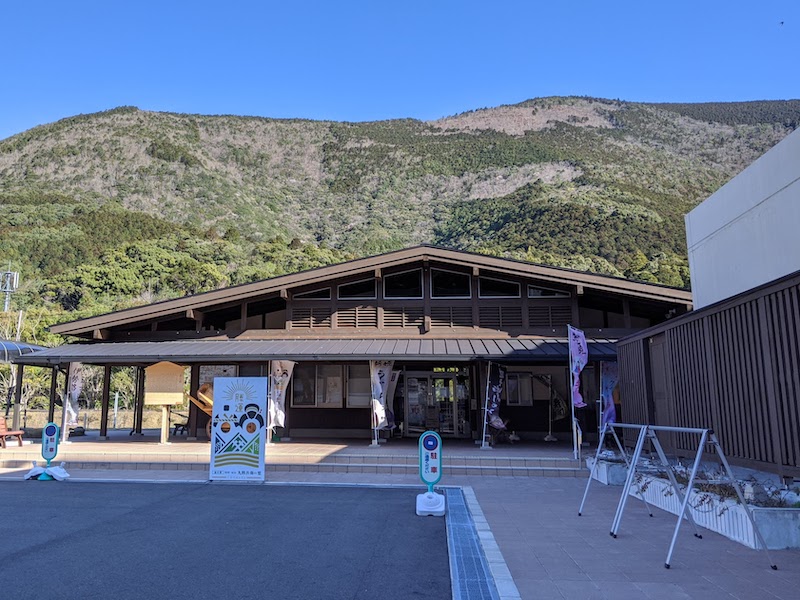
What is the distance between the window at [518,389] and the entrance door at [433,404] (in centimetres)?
124

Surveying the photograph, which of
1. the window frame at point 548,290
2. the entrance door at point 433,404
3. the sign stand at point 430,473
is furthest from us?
the entrance door at point 433,404

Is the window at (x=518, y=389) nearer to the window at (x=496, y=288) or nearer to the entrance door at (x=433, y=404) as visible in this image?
the entrance door at (x=433, y=404)

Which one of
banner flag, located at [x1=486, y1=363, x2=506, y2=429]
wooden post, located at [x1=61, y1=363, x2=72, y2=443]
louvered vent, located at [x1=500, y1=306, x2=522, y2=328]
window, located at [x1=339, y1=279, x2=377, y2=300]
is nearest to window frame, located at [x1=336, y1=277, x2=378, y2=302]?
window, located at [x1=339, y1=279, x2=377, y2=300]

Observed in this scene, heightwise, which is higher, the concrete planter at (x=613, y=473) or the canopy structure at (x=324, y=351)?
the canopy structure at (x=324, y=351)

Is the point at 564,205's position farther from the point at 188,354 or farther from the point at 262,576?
the point at 262,576

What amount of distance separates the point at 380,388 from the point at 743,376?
8.37 metres

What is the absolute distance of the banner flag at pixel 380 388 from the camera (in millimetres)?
12875

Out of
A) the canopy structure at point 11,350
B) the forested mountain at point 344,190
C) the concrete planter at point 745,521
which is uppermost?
the forested mountain at point 344,190

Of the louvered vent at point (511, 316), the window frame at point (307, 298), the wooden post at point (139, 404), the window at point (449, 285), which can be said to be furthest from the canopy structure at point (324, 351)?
the wooden post at point (139, 404)

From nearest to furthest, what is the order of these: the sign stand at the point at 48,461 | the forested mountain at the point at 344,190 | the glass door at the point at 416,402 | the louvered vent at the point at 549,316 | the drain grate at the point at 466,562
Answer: the drain grate at the point at 466,562 < the sign stand at the point at 48,461 < the louvered vent at the point at 549,316 < the glass door at the point at 416,402 < the forested mountain at the point at 344,190

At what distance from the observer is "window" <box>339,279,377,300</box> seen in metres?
14.9

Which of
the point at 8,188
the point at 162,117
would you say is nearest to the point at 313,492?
the point at 8,188

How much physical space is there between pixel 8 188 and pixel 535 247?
69.1 meters

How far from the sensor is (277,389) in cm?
1316
